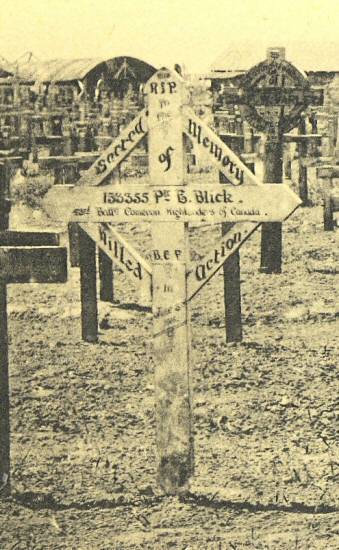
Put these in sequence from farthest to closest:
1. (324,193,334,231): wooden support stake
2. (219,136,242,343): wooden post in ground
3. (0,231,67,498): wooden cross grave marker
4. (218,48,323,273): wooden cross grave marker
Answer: (324,193,334,231): wooden support stake, (218,48,323,273): wooden cross grave marker, (219,136,242,343): wooden post in ground, (0,231,67,498): wooden cross grave marker

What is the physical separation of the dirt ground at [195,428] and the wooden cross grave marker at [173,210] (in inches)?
12.2

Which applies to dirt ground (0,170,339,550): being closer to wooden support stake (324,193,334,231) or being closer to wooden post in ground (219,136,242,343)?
wooden post in ground (219,136,242,343)

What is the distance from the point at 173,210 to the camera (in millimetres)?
4203

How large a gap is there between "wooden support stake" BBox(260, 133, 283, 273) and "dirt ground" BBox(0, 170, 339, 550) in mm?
908

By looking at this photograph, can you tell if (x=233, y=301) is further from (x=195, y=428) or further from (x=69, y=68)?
→ (x=69, y=68)

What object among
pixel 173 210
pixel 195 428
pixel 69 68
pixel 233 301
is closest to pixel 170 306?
pixel 173 210

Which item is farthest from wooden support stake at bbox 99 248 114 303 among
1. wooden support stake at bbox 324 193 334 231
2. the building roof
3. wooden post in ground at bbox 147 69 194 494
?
the building roof

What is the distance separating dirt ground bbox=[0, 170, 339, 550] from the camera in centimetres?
431

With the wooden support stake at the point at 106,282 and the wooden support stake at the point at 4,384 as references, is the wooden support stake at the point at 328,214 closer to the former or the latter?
the wooden support stake at the point at 106,282

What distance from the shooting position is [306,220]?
485 inches

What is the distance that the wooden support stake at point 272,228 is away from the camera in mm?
8750

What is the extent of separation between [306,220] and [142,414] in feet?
23.7

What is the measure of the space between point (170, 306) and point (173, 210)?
1.37ft

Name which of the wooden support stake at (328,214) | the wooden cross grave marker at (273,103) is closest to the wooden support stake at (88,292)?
the wooden cross grave marker at (273,103)
